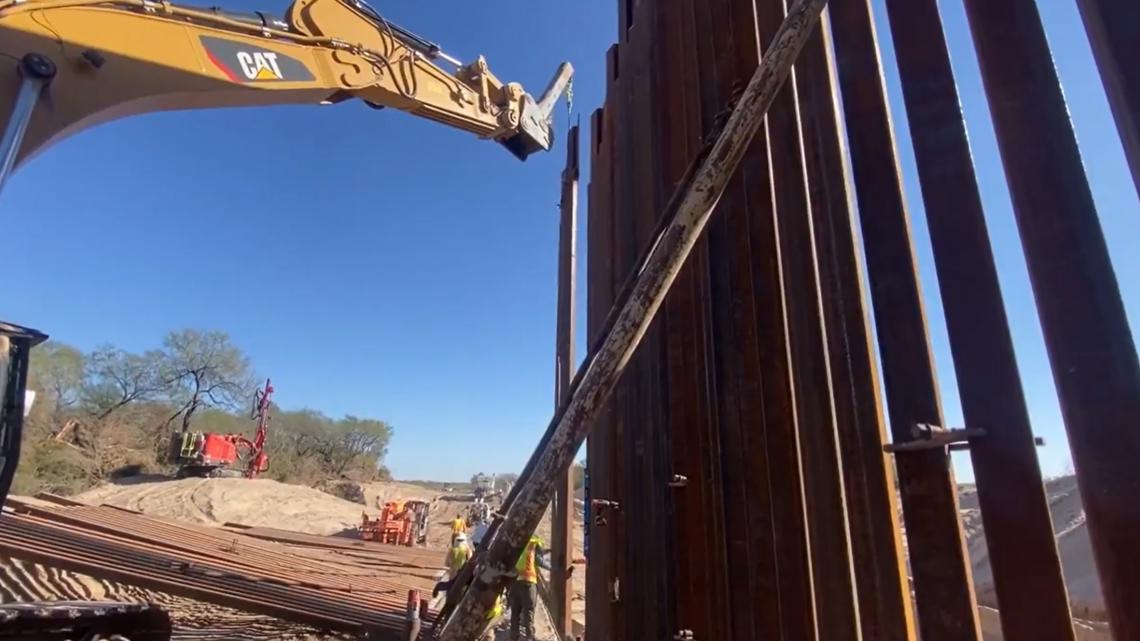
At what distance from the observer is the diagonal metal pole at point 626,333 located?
4.95 ft

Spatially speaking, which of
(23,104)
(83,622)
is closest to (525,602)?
(83,622)

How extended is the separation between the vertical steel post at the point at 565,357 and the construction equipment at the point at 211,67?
3.46ft

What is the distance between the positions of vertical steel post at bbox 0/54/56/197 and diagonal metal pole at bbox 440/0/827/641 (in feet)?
13.9

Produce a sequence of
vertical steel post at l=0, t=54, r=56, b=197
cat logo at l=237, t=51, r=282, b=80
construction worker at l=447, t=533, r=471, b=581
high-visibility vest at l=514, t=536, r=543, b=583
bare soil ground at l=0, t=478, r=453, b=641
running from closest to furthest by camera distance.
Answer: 1. vertical steel post at l=0, t=54, r=56, b=197
2. cat logo at l=237, t=51, r=282, b=80
3. bare soil ground at l=0, t=478, r=453, b=641
4. high-visibility vest at l=514, t=536, r=543, b=583
5. construction worker at l=447, t=533, r=471, b=581

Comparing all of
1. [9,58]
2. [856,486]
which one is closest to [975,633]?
[856,486]

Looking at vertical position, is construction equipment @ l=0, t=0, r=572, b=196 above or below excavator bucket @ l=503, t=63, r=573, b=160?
below

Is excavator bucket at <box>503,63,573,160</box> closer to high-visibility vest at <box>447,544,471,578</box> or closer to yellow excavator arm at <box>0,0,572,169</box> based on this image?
yellow excavator arm at <box>0,0,572,169</box>

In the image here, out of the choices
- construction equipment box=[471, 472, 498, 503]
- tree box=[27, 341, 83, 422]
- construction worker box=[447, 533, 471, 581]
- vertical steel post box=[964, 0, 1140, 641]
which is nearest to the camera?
vertical steel post box=[964, 0, 1140, 641]

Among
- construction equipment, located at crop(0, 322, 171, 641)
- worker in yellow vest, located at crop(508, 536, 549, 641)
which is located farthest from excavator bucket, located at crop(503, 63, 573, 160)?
worker in yellow vest, located at crop(508, 536, 549, 641)

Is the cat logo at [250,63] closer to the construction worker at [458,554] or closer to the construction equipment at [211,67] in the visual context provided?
the construction equipment at [211,67]

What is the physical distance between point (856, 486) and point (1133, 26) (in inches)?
61.3

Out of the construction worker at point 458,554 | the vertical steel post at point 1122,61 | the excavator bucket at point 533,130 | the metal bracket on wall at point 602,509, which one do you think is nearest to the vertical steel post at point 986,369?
the vertical steel post at point 1122,61

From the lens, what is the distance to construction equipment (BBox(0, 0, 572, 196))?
431 cm

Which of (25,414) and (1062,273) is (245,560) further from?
(1062,273)
